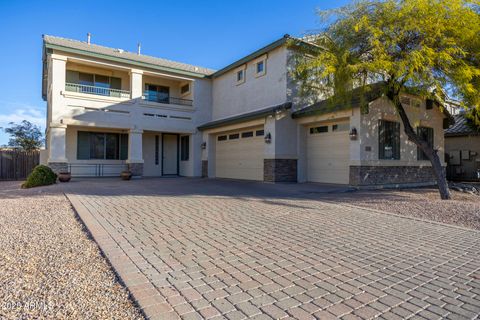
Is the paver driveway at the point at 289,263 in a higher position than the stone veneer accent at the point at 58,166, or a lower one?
lower

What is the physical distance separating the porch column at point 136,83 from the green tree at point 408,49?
11.9m

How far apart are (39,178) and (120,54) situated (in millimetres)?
10189

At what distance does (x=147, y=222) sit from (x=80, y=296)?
A: 11.5 feet

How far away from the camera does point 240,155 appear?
60.6 feet

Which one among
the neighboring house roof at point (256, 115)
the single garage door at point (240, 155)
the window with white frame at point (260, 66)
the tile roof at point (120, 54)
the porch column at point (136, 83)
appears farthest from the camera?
the porch column at point (136, 83)

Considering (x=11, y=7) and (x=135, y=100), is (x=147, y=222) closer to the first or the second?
(x=11, y=7)

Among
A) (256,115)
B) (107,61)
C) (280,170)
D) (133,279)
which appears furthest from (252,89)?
(133,279)

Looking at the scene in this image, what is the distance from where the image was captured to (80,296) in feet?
10.4

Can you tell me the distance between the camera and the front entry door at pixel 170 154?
22172mm

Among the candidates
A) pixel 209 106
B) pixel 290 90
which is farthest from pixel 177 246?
pixel 209 106

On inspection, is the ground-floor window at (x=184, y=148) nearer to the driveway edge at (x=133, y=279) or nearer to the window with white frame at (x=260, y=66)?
the window with white frame at (x=260, y=66)

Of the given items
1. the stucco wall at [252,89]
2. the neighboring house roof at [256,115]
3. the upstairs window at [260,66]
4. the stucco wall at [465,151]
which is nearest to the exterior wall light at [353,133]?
the neighboring house roof at [256,115]

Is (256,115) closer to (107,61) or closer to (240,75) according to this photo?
(240,75)

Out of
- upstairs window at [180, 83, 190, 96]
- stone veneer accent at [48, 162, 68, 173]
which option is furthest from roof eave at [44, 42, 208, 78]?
stone veneer accent at [48, 162, 68, 173]
